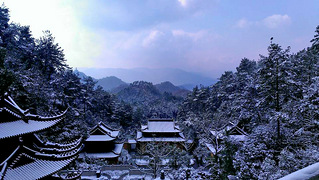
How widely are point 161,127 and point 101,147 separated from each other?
10800mm

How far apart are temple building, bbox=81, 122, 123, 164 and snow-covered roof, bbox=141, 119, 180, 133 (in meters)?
7.30

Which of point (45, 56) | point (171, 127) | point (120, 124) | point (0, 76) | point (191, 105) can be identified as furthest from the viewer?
point (191, 105)

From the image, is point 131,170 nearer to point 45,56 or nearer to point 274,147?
point 274,147

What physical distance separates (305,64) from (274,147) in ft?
56.2

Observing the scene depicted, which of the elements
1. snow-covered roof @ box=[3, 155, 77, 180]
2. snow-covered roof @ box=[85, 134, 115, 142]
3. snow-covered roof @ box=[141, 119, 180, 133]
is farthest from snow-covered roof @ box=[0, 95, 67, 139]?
snow-covered roof @ box=[141, 119, 180, 133]

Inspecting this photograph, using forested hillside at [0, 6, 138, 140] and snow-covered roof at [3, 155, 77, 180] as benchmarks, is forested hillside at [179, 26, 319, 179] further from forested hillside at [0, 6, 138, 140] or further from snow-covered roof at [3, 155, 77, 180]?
forested hillside at [0, 6, 138, 140]

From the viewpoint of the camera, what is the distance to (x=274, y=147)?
11.8 m

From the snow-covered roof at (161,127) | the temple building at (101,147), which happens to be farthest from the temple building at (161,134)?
the temple building at (101,147)

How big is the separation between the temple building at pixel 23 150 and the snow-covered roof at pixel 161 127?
2296 cm

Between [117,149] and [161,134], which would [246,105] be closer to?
[161,134]

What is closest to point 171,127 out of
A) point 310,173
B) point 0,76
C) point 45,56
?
point 45,56

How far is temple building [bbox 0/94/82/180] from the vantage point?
543 cm

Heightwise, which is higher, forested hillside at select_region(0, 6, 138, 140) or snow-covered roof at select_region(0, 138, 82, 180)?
forested hillside at select_region(0, 6, 138, 140)

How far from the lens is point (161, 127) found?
3009cm
